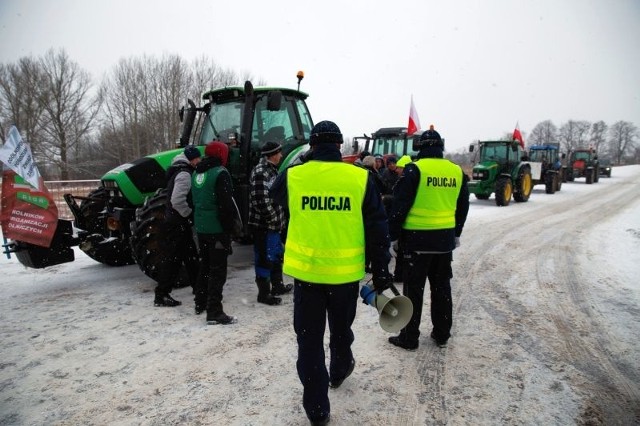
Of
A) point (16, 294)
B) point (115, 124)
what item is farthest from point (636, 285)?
point (115, 124)

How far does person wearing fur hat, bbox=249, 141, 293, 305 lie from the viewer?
4.25 meters

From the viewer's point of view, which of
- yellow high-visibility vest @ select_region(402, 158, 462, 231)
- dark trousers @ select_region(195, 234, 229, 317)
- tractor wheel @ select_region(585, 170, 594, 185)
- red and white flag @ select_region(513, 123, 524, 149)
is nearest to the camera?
yellow high-visibility vest @ select_region(402, 158, 462, 231)

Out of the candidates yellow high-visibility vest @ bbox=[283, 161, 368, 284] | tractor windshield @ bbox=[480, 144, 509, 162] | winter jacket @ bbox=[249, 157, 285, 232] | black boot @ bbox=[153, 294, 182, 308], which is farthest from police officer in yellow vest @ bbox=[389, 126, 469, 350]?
tractor windshield @ bbox=[480, 144, 509, 162]

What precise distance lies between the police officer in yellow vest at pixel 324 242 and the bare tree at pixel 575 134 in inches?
3577

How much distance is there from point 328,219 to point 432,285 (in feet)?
5.49

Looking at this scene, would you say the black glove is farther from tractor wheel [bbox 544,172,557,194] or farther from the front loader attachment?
tractor wheel [bbox 544,172,557,194]

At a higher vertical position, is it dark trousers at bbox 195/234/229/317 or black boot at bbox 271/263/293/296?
dark trousers at bbox 195/234/229/317

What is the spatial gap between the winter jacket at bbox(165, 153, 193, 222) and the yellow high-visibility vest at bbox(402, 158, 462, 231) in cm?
237

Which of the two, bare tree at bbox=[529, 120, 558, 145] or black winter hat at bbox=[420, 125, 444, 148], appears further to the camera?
bare tree at bbox=[529, 120, 558, 145]

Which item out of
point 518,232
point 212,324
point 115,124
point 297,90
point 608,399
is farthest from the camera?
point 115,124

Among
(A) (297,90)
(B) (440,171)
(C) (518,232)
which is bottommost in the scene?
(C) (518,232)

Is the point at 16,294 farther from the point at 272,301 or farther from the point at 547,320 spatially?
the point at 547,320

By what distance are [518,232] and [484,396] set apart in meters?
7.23

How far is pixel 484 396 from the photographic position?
9.15 feet
